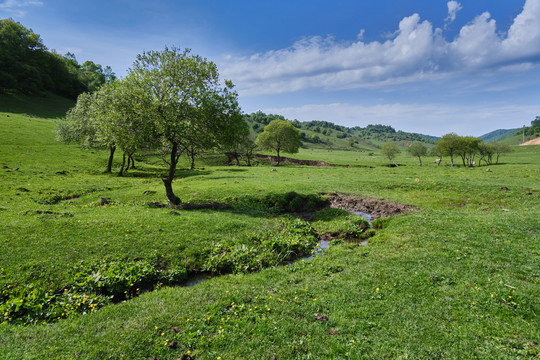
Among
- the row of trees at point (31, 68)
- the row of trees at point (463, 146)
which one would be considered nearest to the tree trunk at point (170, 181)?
the row of trees at point (463, 146)

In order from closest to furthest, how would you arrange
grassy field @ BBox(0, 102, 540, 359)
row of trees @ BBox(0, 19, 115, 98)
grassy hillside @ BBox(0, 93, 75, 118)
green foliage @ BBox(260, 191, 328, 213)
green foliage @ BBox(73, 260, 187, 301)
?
grassy field @ BBox(0, 102, 540, 359)
green foliage @ BBox(73, 260, 187, 301)
green foliage @ BBox(260, 191, 328, 213)
grassy hillside @ BBox(0, 93, 75, 118)
row of trees @ BBox(0, 19, 115, 98)

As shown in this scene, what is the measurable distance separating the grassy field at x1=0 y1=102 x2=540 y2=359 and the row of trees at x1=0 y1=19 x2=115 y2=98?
99.3 metres

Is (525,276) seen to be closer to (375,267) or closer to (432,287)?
→ (432,287)

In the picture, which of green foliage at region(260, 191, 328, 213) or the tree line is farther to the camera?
green foliage at region(260, 191, 328, 213)

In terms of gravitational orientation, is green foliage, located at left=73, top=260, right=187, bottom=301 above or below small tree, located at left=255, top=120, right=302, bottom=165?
below

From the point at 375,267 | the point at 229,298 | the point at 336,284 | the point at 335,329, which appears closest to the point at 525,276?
the point at 375,267

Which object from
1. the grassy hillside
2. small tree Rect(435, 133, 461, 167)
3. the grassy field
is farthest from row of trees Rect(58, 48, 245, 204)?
the grassy hillside

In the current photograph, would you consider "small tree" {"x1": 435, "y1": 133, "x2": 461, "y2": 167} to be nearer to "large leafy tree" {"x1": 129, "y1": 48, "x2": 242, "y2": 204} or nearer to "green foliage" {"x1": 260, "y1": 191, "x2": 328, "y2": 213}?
"green foliage" {"x1": 260, "y1": 191, "x2": 328, "y2": 213}

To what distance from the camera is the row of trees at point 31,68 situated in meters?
103

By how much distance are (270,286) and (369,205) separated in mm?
19717

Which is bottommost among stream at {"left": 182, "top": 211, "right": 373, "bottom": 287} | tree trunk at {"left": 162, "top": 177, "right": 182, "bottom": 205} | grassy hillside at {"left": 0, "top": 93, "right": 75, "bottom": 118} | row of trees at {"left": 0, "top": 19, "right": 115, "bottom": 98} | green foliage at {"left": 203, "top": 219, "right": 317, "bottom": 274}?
stream at {"left": 182, "top": 211, "right": 373, "bottom": 287}

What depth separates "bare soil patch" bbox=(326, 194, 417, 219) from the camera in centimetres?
2559

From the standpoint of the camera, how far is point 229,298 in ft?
36.1

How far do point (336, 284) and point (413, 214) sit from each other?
1478cm
